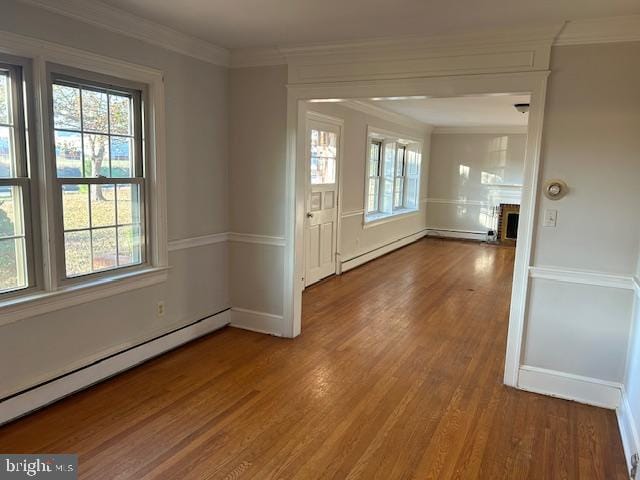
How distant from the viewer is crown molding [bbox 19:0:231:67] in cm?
263

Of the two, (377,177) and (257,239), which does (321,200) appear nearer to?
(257,239)

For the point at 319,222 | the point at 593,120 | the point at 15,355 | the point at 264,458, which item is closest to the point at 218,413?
the point at 264,458

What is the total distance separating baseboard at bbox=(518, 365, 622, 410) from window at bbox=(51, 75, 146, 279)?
2829mm

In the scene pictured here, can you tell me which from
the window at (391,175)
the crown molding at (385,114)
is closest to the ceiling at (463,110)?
the crown molding at (385,114)

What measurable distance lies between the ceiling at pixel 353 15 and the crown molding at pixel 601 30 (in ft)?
0.25

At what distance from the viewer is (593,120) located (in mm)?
2846

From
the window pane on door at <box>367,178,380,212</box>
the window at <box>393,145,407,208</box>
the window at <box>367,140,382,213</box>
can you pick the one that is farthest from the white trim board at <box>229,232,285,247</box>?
the window at <box>393,145,407,208</box>

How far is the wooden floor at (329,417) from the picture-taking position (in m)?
2.36

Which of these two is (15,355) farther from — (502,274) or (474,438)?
(502,274)

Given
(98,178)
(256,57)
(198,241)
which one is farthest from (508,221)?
(98,178)

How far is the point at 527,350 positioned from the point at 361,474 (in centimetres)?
156

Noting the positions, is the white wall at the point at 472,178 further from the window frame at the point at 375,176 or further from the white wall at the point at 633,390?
the white wall at the point at 633,390

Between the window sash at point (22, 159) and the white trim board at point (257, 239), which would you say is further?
the white trim board at point (257, 239)

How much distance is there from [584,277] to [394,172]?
5.50 m
